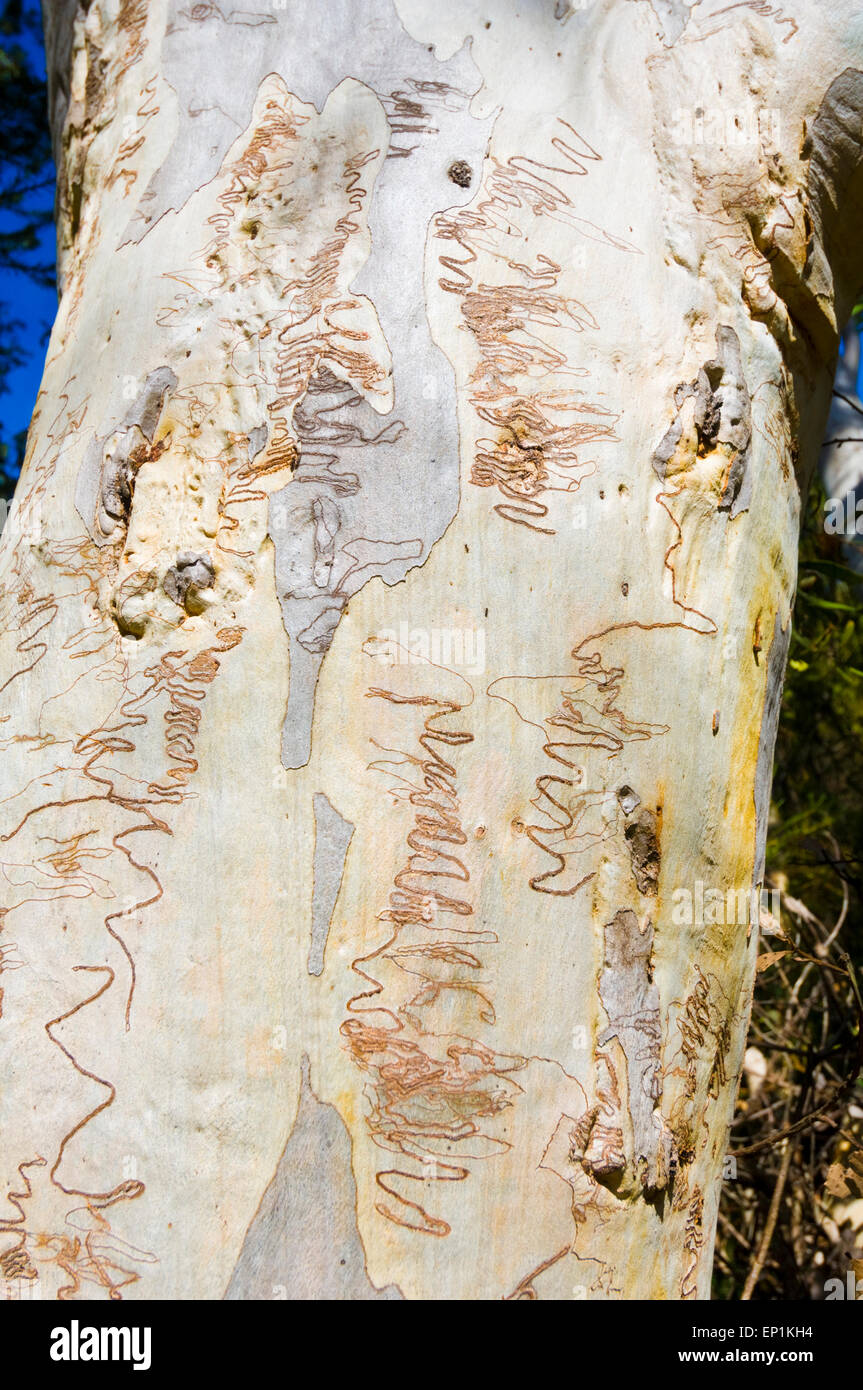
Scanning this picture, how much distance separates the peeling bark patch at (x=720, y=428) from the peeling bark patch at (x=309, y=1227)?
2.54 feet

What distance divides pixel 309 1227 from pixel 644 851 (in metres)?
0.50

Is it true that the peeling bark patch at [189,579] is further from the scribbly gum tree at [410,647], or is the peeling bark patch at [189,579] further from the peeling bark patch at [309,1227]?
the peeling bark patch at [309,1227]

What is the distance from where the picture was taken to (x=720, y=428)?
4.00 ft

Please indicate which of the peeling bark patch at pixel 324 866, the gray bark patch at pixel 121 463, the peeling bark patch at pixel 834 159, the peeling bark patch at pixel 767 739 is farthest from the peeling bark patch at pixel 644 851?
the peeling bark patch at pixel 834 159

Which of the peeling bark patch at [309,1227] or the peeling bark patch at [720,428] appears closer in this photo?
the peeling bark patch at [309,1227]

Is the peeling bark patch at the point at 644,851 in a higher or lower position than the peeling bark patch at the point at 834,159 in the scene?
lower

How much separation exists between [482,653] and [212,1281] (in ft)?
2.14

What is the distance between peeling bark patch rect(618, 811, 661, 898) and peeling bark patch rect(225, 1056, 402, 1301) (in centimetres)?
40

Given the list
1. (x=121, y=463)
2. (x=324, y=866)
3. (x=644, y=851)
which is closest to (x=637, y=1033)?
(x=644, y=851)

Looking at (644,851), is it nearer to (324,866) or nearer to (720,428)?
(324,866)

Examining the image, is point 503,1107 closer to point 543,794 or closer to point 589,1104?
point 589,1104

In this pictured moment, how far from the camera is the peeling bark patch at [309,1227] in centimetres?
96

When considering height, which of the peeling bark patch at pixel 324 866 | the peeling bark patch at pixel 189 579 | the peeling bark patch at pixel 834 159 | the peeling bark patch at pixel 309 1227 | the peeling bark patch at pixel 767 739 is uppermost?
the peeling bark patch at pixel 834 159

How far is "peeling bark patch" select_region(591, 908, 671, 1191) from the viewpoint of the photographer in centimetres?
106
